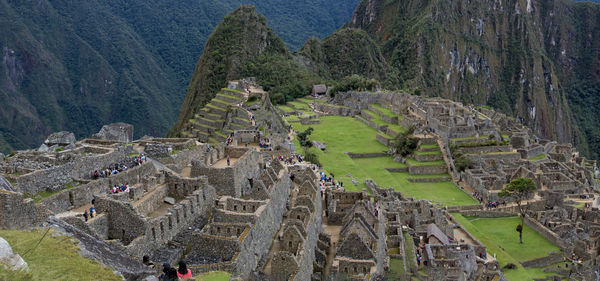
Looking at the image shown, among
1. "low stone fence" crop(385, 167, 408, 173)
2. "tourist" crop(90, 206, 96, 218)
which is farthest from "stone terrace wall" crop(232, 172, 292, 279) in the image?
"low stone fence" crop(385, 167, 408, 173)

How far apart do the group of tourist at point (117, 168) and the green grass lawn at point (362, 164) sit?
17.1 meters

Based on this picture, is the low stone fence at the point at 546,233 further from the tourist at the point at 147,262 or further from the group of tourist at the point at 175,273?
the group of tourist at the point at 175,273

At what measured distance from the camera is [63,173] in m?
19.0

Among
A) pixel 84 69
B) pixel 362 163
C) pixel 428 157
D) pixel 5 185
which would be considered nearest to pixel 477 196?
pixel 428 157

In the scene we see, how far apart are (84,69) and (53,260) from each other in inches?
3056

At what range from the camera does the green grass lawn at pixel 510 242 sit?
111 feet

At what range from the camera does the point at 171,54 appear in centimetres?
11238

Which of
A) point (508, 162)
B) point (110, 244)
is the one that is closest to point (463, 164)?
point (508, 162)

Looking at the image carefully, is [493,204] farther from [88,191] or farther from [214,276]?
[214,276]

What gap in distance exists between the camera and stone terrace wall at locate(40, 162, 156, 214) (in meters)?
17.4

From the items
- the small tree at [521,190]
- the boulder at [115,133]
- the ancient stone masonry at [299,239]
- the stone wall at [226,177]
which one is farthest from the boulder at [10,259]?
→ the small tree at [521,190]

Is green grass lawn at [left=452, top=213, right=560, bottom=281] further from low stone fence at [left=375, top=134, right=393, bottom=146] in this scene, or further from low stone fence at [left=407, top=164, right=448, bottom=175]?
low stone fence at [left=375, top=134, right=393, bottom=146]

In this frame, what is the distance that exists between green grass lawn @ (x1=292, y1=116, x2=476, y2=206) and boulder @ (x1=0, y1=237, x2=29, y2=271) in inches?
1091

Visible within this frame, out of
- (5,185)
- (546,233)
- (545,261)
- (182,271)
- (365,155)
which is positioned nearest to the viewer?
(182,271)
